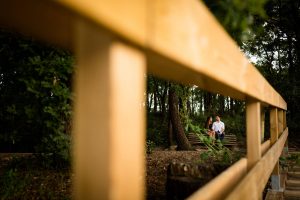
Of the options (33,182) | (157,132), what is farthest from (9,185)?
(157,132)

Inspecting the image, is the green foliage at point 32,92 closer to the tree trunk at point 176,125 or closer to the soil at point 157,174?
the soil at point 157,174

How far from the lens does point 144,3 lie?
815 mm

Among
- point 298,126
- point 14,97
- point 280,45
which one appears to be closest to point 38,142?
point 14,97

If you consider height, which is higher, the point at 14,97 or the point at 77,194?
the point at 14,97

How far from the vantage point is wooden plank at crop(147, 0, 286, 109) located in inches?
35.3

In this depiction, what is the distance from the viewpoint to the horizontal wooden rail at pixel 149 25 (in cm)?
66

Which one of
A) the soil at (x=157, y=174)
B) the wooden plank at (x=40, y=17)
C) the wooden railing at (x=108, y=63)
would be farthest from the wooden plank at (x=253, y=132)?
the soil at (x=157, y=174)

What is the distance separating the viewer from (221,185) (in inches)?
75.4

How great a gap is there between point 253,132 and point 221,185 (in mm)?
775

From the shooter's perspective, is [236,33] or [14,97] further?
[14,97]

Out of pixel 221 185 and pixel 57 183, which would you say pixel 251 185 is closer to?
pixel 221 185

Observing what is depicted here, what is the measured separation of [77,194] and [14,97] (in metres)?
6.01

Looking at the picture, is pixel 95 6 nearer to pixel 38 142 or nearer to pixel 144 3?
pixel 144 3

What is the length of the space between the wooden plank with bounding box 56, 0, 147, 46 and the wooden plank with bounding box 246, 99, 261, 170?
190 centimetres
